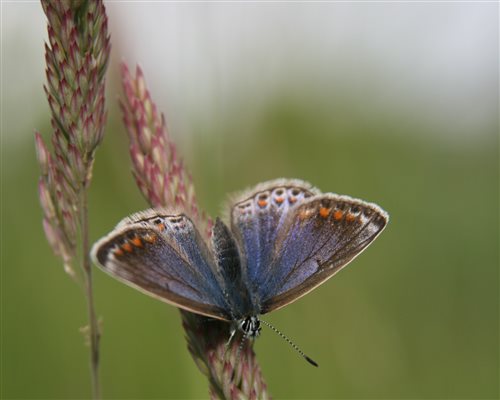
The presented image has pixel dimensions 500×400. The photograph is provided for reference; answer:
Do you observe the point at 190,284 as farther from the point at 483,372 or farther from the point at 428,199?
the point at 428,199

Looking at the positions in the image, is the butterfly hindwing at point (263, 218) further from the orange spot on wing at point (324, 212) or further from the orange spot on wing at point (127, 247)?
the orange spot on wing at point (127, 247)

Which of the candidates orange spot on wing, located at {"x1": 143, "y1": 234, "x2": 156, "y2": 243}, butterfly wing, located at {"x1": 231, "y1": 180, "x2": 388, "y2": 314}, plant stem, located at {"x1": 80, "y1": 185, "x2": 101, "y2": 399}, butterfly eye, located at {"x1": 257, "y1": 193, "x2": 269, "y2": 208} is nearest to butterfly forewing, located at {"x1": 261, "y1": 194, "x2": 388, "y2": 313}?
butterfly wing, located at {"x1": 231, "y1": 180, "x2": 388, "y2": 314}

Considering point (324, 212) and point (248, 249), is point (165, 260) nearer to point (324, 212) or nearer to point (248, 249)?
point (248, 249)

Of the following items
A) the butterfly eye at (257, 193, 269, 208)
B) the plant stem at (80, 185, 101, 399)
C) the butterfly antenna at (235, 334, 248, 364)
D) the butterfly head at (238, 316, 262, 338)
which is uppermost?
the butterfly eye at (257, 193, 269, 208)

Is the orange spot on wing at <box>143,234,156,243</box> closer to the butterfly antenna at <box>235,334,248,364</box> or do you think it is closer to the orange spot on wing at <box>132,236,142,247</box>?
the orange spot on wing at <box>132,236,142,247</box>

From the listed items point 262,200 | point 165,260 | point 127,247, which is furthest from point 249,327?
point 262,200

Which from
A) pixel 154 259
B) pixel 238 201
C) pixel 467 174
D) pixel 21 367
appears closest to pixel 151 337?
pixel 21 367
